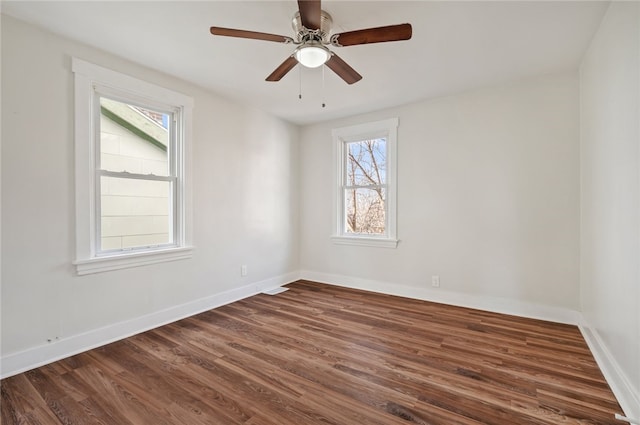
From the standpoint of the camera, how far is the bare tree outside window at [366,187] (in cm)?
413

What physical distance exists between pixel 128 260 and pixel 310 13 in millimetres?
2539

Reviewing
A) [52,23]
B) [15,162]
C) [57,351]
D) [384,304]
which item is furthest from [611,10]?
[57,351]

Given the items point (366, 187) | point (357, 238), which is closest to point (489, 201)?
point (366, 187)

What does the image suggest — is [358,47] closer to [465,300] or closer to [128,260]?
[128,260]

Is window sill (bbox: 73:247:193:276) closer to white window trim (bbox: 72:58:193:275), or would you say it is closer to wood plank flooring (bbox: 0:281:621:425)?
white window trim (bbox: 72:58:193:275)

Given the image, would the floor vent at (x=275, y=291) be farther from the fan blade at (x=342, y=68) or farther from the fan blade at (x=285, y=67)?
the fan blade at (x=342, y=68)

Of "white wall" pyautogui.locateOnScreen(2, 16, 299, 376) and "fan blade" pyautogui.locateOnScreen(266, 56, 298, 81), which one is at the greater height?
"fan blade" pyautogui.locateOnScreen(266, 56, 298, 81)

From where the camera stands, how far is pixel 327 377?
2008 millimetres

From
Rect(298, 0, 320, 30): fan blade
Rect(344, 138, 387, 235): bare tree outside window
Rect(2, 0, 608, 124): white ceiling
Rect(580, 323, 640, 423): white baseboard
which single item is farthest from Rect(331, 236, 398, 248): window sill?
Rect(298, 0, 320, 30): fan blade

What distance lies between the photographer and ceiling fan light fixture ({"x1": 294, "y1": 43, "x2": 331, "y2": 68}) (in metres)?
1.93

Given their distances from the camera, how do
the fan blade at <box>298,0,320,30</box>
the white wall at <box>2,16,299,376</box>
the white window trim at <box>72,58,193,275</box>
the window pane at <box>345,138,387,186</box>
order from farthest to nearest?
the window pane at <box>345,138,387,186</box>
the white window trim at <box>72,58,193,275</box>
the white wall at <box>2,16,299,376</box>
the fan blade at <box>298,0,320,30</box>

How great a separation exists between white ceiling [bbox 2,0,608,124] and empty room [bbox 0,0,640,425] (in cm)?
2

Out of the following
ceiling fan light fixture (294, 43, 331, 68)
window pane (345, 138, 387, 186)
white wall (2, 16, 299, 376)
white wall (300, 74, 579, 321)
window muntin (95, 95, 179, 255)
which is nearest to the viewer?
ceiling fan light fixture (294, 43, 331, 68)

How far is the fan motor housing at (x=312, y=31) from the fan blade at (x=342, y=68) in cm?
14
